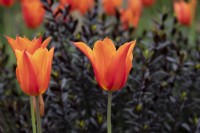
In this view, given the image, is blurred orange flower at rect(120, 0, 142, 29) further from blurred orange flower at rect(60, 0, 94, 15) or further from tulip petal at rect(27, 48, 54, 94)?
tulip petal at rect(27, 48, 54, 94)

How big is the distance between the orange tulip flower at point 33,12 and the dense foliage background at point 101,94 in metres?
0.80

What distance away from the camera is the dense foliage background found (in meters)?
2.93

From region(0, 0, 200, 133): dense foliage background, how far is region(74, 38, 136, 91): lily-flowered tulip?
70 cm

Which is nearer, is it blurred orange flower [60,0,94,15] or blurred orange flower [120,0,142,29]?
blurred orange flower [60,0,94,15]

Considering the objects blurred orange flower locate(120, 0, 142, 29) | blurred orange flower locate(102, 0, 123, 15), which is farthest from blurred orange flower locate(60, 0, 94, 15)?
blurred orange flower locate(120, 0, 142, 29)

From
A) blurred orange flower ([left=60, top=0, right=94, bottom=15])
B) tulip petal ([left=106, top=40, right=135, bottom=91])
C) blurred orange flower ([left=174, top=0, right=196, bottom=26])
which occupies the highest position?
blurred orange flower ([left=60, top=0, right=94, bottom=15])

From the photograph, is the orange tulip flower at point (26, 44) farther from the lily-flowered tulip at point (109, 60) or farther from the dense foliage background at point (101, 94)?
the dense foliage background at point (101, 94)

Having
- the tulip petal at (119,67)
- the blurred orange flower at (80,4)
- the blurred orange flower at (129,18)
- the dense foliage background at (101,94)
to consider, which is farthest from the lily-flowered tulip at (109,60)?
the blurred orange flower at (129,18)

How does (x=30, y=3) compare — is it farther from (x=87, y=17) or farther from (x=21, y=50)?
(x=21, y=50)

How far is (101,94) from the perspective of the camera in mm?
3098

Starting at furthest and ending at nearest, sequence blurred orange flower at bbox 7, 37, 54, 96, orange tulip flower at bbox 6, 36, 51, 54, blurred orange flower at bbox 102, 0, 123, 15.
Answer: blurred orange flower at bbox 102, 0, 123, 15, orange tulip flower at bbox 6, 36, 51, 54, blurred orange flower at bbox 7, 37, 54, 96

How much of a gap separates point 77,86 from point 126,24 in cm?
115

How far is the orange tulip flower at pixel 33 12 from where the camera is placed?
4.32 meters

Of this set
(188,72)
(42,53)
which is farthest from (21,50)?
(188,72)
